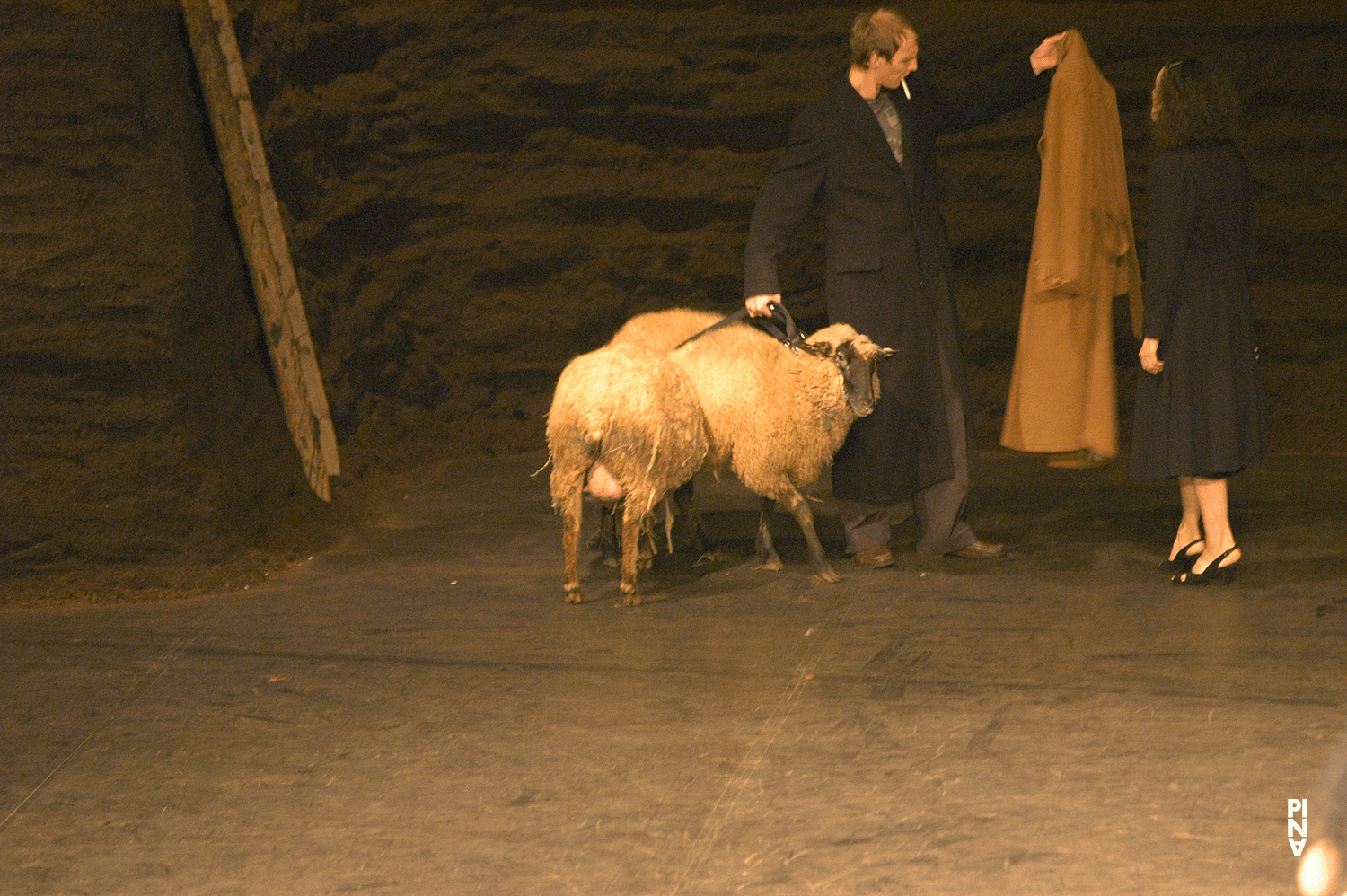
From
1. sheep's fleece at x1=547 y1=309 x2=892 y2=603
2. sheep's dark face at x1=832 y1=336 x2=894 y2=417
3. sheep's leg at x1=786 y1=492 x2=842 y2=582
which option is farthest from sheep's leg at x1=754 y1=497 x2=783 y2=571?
sheep's dark face at x1=832 y1=336 x2=894 y2=417

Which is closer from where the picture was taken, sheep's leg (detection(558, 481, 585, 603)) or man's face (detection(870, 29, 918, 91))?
sheep's leg (detection(558, 481, 585, 603))

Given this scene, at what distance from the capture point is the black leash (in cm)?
504

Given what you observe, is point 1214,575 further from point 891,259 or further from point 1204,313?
point 891,259

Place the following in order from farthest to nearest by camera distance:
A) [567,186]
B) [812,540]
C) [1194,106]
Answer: [567,186] < [812,540] < [1194,106]

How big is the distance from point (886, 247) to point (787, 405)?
0.74 metres

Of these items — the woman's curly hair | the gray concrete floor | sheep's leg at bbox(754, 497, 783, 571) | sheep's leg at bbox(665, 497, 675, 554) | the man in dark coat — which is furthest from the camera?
sheep's leg at bbox(665, 497, 675, 554)

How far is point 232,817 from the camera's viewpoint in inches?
132

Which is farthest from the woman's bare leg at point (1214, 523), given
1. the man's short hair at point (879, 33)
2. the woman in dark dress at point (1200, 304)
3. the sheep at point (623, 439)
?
the man's short hair at point (879, 33)

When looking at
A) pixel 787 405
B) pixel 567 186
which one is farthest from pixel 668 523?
pixel 567 186

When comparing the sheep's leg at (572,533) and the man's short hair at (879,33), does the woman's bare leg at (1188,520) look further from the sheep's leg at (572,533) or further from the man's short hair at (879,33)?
the sheep's leg at (572,533)

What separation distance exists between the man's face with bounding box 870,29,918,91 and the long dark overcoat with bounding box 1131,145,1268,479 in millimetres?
1005

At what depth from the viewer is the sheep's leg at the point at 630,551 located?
4801mm

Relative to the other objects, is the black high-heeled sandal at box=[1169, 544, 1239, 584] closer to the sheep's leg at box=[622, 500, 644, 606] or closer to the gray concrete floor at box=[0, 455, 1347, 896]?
the gray concrete floor at box=[0, 455, 1347, 896]

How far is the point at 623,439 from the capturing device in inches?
185
